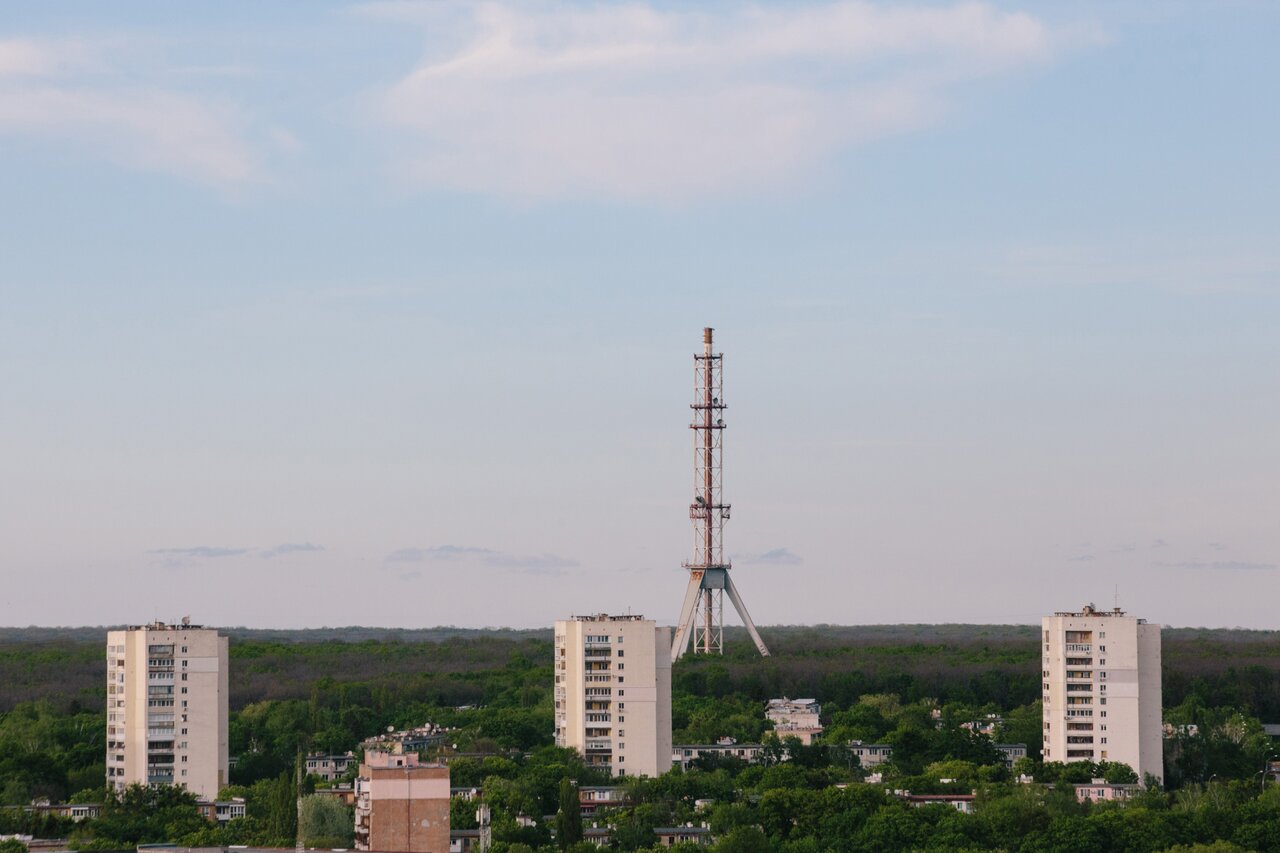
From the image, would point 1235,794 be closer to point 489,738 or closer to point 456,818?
point 456,818

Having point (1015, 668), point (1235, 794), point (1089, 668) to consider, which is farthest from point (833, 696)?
point (1235, 794)

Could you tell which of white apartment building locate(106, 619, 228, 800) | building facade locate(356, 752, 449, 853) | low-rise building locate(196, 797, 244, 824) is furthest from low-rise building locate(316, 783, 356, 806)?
building facade locate(356, 752, 449, 853)

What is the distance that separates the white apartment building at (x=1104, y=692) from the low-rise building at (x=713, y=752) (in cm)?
1181

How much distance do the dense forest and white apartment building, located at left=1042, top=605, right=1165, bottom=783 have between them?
2676 millimetres

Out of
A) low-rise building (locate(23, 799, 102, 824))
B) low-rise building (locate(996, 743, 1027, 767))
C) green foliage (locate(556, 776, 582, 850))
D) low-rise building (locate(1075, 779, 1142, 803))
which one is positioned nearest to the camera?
green foliage (locate(556, 776, 582, 850))

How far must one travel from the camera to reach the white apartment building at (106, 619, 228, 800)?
276 feet

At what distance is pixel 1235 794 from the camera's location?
79.1m

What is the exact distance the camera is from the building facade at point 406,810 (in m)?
60.3

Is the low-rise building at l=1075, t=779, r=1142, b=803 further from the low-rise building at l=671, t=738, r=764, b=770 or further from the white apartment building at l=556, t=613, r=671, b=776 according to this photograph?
the white apartment building at l=556, t=613, r=671, b=776

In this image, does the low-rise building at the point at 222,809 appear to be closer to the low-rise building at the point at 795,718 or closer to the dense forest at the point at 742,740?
the dense forest at the point at 742,740

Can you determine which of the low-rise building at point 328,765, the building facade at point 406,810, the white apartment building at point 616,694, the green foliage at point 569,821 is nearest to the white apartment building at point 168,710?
the low-rise building at point 328,765

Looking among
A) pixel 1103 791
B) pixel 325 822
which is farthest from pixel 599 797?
pixel 1103 791

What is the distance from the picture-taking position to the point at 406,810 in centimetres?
6088

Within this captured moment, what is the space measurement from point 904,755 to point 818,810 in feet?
74.5
